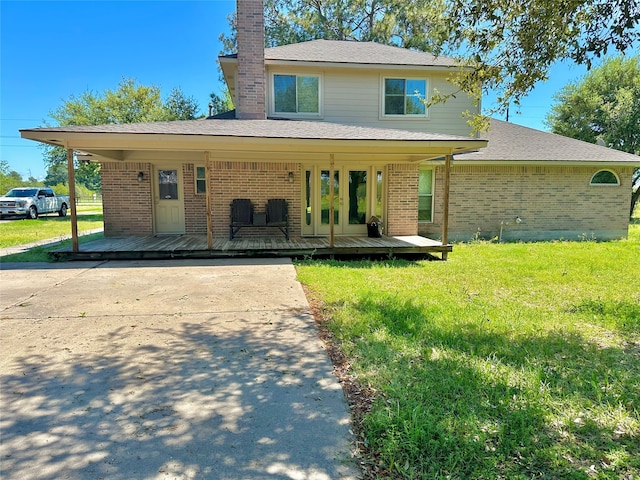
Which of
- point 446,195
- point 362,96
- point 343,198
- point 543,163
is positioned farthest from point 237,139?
point 543,163

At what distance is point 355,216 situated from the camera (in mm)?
10812

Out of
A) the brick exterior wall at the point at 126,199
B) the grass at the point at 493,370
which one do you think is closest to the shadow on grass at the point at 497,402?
the grass at the point at 493,370

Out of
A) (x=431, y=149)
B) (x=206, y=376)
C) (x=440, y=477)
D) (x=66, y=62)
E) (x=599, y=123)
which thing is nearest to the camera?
(x=440, y=477)

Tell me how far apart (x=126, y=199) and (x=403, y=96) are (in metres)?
8.86

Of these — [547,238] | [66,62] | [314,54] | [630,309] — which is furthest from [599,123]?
[66,62]

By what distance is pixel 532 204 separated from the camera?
11.8 metres

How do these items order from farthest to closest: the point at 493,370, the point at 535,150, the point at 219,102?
the point at 219,102 < the point at 535,150 < the point at 493,370

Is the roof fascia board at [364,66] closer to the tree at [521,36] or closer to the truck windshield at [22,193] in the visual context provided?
the tree at [521,36]

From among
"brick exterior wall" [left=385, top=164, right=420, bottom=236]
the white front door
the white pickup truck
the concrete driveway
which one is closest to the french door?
"brick exterior wall" [left=385, top=164, right=420, bottom=236]

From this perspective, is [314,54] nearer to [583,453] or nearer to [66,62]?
[583,453]

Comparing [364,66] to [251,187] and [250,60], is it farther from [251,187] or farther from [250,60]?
[251,187]

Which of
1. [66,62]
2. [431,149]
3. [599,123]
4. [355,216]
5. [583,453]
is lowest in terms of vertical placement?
[583,453]

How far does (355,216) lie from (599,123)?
18074mm

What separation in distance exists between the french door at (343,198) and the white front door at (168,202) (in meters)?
3.70
